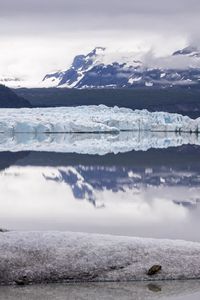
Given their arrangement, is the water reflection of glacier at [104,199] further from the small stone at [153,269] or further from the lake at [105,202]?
the small stone at [153,269]

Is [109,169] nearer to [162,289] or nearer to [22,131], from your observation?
[162,289]

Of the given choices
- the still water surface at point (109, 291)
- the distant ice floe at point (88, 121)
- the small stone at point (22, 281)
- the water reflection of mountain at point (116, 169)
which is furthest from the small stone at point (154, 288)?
the distant ice floe at point (88, 121)

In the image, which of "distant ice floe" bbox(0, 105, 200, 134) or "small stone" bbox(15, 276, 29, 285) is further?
"distant ice floe" bbox(0, 105, 200, 134)

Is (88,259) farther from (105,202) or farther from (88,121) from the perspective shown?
(88,121)

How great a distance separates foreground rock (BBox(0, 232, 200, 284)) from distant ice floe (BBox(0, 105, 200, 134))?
1980 inches

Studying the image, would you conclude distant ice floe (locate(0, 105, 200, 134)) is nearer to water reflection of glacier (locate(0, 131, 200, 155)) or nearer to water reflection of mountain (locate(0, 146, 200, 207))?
water reflection of glacier (locate(0, 131, 200, 155))

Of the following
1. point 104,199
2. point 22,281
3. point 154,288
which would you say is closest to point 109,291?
point 154,288

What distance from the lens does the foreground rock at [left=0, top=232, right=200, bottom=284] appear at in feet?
33.0

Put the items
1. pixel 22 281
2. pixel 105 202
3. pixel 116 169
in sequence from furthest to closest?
pixel 116 169
pixel 105 202
pixel 22 281

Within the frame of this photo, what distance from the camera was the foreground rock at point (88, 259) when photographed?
10070 mm

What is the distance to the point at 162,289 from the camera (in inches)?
381

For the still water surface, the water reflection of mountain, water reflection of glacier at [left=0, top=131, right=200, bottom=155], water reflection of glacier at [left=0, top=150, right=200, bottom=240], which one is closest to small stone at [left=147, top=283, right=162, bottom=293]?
the still water surface

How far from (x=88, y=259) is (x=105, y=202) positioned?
8.61 metres

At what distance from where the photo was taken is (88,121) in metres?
69.2
